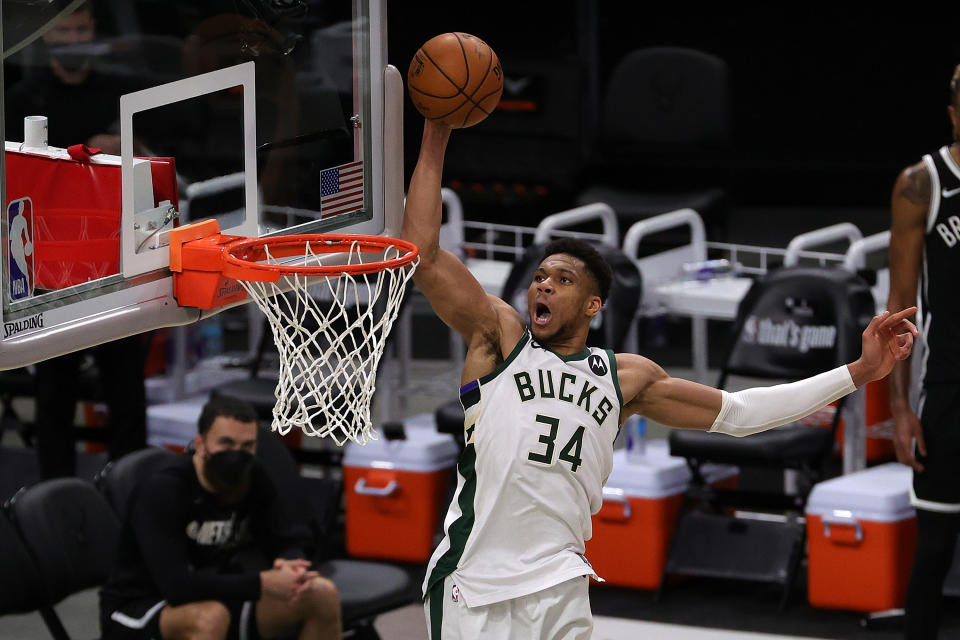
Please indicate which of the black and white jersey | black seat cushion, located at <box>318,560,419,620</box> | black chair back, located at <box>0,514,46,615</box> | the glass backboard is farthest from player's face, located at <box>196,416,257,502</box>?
the black and white jersey

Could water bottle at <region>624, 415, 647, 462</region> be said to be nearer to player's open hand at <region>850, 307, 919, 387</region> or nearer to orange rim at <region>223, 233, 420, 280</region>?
player's open hand at <region>850, 307, 919, 387</region>

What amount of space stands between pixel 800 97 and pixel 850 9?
0.79m

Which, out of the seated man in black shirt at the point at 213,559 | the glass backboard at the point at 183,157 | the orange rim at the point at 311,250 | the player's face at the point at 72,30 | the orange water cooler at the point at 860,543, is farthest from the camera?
the orange water cooler at the point at 860,543

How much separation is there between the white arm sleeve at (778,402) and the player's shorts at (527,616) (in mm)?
607

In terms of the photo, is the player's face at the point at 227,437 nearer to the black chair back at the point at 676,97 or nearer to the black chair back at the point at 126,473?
the black chair back at the point at 126,473

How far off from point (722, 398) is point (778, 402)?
0.15m

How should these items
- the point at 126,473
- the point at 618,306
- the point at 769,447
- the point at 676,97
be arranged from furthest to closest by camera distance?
the point at 676,97, the point at 618,306, the point at 769,447, the point at 126,473

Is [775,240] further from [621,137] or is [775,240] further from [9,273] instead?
[9,273]

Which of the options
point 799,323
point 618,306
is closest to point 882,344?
point 799,323

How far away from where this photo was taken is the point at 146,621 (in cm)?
571

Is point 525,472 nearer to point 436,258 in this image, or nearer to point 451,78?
point 436,258

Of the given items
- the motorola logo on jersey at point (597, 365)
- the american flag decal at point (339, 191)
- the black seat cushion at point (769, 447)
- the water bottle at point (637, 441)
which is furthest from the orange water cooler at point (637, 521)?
the american flag decal at point (339, 191)

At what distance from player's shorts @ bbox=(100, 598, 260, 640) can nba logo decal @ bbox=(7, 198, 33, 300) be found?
218 centimetres

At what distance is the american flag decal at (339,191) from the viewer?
4656 millimetres
